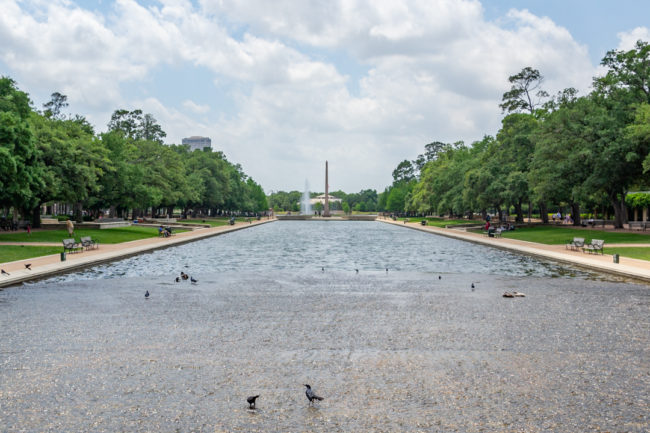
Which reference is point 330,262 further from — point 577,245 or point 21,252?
point 21,252

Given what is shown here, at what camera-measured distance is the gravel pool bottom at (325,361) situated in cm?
638

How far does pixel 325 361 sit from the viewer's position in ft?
28.3

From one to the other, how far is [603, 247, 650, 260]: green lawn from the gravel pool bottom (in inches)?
424

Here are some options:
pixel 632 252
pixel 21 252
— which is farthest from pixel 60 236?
pixel 632 252

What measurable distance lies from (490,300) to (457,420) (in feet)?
29.1

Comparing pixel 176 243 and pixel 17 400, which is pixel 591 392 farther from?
pixel 176 243

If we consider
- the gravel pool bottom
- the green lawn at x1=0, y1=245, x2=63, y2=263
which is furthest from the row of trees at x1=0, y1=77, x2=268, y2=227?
the gravel pool bottom

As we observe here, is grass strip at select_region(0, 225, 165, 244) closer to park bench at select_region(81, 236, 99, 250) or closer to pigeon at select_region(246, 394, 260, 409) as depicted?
park bench at select_region(81, 236, 99, 250)

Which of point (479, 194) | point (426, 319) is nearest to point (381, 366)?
point (426, 319)

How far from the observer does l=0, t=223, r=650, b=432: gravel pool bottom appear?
6375 mm

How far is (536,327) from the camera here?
11.2m

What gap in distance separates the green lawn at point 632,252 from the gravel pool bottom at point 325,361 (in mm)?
10772

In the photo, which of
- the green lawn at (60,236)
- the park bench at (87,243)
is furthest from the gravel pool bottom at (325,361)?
the green lawn at (60,236)

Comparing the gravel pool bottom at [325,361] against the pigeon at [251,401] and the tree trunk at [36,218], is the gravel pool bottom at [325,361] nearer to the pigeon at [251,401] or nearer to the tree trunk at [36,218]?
the pigeon at [251,401]
